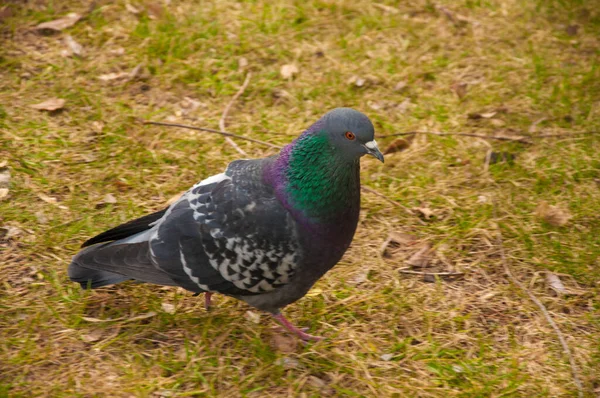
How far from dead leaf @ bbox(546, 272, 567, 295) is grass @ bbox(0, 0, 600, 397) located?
51mm

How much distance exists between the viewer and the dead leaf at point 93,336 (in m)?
3.72

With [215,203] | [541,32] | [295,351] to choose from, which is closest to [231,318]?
[295,351]

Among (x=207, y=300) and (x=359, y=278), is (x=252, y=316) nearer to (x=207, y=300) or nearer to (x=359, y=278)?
(x=207, y=300)

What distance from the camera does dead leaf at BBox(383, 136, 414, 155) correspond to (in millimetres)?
5301

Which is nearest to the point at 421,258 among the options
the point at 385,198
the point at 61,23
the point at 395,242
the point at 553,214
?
the point at 395,242

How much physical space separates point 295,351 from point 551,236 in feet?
6.61

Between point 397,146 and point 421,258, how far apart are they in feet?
3.89

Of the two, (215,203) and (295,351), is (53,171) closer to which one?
(215,203)

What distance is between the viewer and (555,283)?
431cm

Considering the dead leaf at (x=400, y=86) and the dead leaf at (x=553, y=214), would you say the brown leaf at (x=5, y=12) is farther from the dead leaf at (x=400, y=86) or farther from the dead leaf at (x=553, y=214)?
the dead leaf at (x=553, y=214)

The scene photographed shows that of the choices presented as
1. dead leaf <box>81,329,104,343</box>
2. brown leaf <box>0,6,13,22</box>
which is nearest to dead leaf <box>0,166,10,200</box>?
dead leaf <box>81,329,104,343</box>

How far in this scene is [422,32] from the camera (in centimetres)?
648

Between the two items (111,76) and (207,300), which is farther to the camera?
(111,76)

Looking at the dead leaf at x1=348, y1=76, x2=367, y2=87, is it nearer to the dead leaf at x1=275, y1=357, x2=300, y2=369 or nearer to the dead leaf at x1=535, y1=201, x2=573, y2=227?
the dead leaf at x1=535, y1=201, x2=573, y2=227
